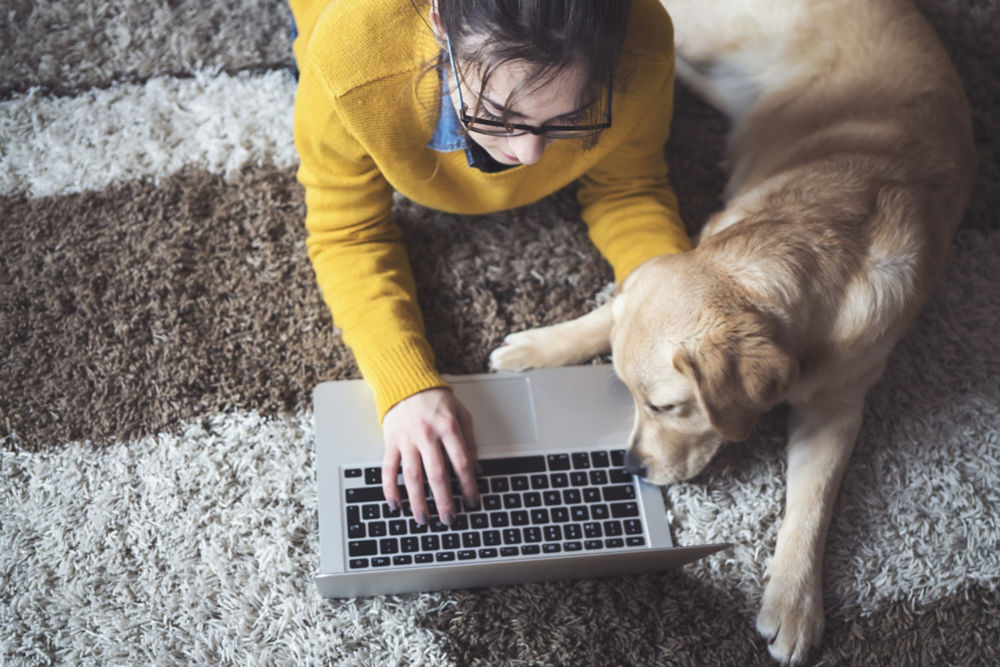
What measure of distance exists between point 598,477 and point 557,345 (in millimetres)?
303

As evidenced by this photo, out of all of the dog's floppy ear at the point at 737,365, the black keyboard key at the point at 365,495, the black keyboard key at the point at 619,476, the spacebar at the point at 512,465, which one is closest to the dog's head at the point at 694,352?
the dog's floppy ear at the point at 737,365

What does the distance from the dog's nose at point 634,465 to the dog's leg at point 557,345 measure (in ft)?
0.89

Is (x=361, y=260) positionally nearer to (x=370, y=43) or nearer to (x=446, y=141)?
(x=446, y=141)

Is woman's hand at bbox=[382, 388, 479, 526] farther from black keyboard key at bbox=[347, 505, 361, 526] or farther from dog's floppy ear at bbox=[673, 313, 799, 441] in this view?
dog's floppy ear at bbox=[673, 313, 799, 441]

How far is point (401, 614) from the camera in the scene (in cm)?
148

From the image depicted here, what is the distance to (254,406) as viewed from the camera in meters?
1.62

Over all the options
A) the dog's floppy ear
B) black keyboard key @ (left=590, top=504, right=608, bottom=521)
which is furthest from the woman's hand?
the dog's floppy ear

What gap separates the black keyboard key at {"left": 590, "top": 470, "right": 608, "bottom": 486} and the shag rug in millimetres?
184

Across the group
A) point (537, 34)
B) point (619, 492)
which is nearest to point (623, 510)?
point (619, 492)

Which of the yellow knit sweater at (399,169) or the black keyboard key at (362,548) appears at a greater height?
the yellow knit sweater at (399,169)

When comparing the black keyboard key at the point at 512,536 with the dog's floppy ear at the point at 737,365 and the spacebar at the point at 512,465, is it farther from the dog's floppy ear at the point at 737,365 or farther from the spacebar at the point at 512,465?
the dog's floppy ear at the point at 737,365

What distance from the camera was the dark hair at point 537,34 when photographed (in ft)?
3.21

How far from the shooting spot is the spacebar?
1.48m

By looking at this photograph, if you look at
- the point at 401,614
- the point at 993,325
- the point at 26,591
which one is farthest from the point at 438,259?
the point at 993,325
